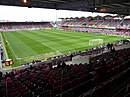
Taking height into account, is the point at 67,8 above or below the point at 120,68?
above

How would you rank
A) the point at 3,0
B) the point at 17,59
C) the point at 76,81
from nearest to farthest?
the point at 76,81
the point at 3,0
the point at 17,59

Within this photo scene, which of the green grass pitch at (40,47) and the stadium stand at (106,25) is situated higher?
the stadium stand at (106,25)

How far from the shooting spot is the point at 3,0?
1237 centimetres

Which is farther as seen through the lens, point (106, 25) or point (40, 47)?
point (106, 25)

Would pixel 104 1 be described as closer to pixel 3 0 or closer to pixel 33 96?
pixel 3 0

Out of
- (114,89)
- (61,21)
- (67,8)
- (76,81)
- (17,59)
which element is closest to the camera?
(114,89)

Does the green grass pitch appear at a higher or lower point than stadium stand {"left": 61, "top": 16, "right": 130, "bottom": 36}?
lower

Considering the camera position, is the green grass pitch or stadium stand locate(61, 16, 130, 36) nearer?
the green grass pitch

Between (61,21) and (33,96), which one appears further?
(61,21)

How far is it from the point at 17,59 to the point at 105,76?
17.8 metres

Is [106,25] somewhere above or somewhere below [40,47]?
above

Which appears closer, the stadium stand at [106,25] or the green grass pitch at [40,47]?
the green grass pitch at [40,47]

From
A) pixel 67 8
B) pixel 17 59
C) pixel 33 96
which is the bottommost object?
pixel 17 59

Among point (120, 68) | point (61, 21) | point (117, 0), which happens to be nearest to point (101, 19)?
point (61, 21)
